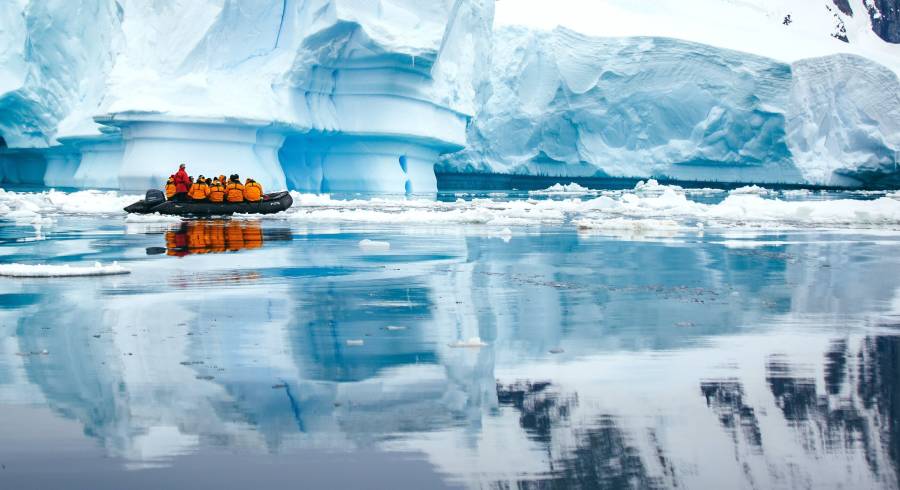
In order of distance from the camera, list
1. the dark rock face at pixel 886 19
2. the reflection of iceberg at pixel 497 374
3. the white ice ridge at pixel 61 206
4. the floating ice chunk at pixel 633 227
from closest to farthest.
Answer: the reflection of iceberg at pixel 497 374, the floating ice chunk at pixel 633 227, the white ice ridge at pixel 61 206, the dark rock face at pixel 886 19

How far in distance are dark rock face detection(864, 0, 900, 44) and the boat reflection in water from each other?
50.0m

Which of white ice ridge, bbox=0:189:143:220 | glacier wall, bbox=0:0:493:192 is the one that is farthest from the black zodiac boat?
glacier wall, bbox=0:0:493:192

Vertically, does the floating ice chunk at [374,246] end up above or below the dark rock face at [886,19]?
below

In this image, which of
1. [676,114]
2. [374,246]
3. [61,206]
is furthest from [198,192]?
[676,114]

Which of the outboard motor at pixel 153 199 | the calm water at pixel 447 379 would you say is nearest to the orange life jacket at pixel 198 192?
the outboard motor at pixel 153 199

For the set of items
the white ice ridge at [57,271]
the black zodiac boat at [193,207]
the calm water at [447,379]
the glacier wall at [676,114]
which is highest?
the glacier wall at [676,114]

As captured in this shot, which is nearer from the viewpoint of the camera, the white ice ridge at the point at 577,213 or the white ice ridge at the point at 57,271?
the white ice ridge at the point at 57,271

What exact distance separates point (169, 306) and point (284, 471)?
286cm

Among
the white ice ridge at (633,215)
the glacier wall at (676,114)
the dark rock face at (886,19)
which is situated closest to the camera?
the white ice ridge at (633,215)

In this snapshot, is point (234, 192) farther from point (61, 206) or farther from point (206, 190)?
point (61, 206)

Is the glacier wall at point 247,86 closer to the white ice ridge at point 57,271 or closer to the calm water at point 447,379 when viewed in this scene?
the white ice ridge at point 57,271

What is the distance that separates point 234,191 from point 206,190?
0.40 m

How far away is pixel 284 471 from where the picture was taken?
2434 millimetres

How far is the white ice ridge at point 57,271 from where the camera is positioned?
6434mm
